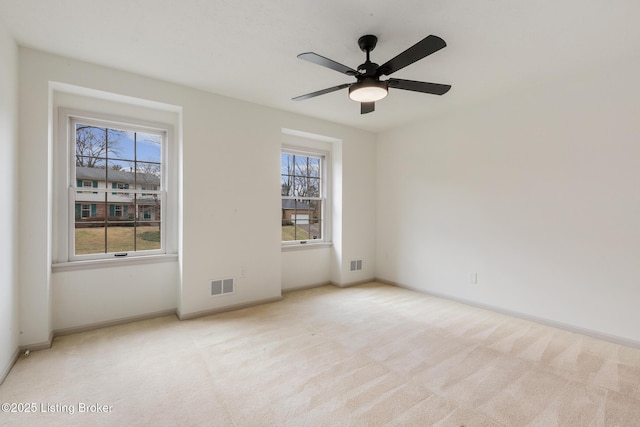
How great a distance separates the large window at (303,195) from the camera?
4.59 metres

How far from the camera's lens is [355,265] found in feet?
16.3

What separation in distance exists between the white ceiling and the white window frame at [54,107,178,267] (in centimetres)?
59

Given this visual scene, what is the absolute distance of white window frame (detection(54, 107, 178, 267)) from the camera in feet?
9.58

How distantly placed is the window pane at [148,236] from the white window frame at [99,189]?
49 mm

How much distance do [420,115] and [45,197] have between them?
447cm

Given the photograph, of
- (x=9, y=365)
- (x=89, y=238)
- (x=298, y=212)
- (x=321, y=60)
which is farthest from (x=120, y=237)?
(x=321, y=60)

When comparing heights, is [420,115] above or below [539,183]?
above

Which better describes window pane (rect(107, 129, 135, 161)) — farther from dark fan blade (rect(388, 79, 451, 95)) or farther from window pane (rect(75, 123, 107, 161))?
dark fan blade (rect(388, 79, 451, 95))

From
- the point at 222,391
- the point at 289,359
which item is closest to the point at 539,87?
the point at 289,359

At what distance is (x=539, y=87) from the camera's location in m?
3.24

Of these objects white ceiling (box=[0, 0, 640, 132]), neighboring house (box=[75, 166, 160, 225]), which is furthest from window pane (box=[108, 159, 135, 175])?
white ceiling (box=[0, 0, 640, 132])

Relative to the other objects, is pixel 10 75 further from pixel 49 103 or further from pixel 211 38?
pixel 211 38

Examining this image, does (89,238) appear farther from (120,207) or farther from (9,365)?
(9,365)

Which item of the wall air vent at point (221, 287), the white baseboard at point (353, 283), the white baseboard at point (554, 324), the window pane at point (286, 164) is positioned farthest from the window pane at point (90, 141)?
the white baseboard at point (554, 324)
